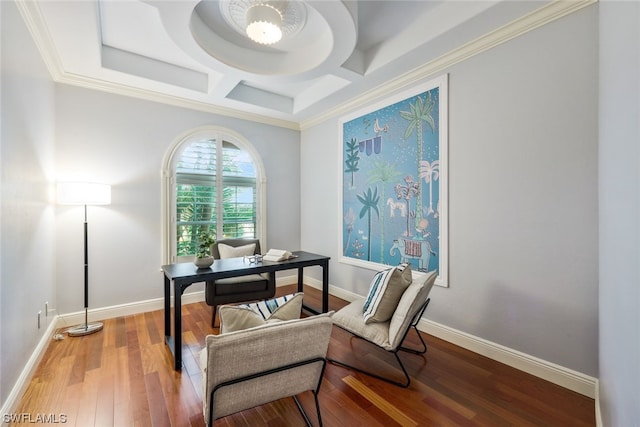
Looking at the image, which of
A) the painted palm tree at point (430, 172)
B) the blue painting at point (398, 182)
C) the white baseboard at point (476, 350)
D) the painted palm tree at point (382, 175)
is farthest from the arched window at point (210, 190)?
the painted palm tree at point (430, 172)

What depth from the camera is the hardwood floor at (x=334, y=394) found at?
1751mm

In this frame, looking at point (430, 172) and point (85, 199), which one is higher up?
point (430, 172)

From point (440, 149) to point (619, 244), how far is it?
186cm

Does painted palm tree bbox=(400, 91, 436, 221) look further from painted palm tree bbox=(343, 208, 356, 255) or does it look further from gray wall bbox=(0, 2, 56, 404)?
gray wall bbox=(0, 2, 56, 404)

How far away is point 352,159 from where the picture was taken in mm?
3842

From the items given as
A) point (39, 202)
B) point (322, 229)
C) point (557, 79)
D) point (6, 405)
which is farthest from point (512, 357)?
point (39, 202)

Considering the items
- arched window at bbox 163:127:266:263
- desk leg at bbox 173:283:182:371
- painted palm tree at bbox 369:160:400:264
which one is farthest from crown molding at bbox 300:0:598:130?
desk leg at bbox 173:283:182:371

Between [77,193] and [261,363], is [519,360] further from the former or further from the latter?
[77,193]

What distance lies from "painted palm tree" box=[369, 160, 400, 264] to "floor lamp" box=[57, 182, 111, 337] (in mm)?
2968

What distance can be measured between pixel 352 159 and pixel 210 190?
206 centimetres

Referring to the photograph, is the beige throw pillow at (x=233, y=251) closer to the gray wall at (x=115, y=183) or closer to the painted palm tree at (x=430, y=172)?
the gray wall at (x=115, y=183)

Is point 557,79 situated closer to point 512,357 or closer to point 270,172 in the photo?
point 512,357

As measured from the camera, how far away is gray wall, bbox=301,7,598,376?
195 centimetres

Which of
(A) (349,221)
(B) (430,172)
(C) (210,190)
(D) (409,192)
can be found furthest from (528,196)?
(C) (210,190)
